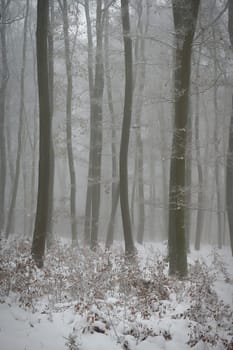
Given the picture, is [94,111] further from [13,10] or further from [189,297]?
[189,297]

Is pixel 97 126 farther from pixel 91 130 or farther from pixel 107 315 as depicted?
pixel 107 315

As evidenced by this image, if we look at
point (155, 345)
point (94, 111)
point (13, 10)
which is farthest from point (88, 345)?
point (13, 10)

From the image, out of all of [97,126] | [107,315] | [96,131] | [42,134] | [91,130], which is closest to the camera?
[107,315]

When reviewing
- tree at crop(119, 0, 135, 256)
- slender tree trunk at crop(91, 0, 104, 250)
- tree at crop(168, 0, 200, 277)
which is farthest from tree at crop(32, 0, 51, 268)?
slender tree trunk at crop(91, 0, 104, 250)

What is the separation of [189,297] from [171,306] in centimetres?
89

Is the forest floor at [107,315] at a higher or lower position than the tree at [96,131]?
lower

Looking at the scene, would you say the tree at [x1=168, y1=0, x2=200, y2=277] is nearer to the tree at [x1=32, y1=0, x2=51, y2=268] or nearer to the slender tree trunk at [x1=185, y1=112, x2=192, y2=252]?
the slender tree trunk at [x1=185, y1=112, x2=192, y2=252]

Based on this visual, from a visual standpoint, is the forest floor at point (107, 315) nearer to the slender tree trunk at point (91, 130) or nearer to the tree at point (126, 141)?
the tree at point (126, 141)

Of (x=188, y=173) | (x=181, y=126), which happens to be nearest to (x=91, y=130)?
(x=188, y=173)

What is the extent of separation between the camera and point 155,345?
448 centimetres

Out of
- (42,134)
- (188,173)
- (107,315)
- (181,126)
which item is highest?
(181,126)

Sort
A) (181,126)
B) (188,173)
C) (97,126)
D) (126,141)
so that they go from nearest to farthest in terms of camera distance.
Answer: (181,126), (126,141), (97,126), (188,173)

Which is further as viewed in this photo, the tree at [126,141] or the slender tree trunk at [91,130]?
the slender tree trunk at [91,130]

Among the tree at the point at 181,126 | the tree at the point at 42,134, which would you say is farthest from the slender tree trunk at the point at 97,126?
the tree at the point at 181,126
